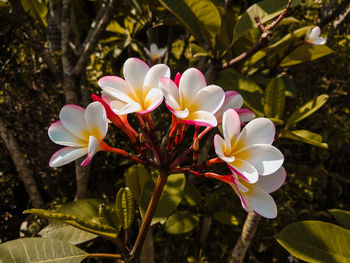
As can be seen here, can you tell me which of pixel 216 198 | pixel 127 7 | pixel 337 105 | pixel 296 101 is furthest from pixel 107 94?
pixel 337 105

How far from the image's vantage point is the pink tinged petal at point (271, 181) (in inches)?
21.9

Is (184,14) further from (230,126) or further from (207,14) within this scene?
(230,126)

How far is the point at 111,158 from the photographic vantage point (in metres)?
1.51

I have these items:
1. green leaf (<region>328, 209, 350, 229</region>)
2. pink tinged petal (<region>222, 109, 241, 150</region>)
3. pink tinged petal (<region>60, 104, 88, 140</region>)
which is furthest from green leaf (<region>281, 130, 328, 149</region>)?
pink tinged petal (<region>60, 104, 88, 140</region>)

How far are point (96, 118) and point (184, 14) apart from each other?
54cm

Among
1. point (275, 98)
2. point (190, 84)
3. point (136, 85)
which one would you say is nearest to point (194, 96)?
point (190, 84)

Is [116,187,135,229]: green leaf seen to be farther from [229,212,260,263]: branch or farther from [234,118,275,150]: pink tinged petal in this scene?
[229,212,260,263]: branch

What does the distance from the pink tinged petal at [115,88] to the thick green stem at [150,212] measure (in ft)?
0.59

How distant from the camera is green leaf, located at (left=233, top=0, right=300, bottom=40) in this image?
2.97 feet

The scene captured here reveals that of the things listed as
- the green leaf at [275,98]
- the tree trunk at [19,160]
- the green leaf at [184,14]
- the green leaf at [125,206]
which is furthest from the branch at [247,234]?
the tree trunk at [19,160]

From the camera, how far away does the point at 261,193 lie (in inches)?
21.5

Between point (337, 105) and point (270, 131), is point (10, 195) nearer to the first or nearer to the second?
point (270, 131)

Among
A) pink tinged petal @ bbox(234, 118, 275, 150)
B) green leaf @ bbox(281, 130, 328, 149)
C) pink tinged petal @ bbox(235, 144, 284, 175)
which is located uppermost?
pink tinged petal @ bbox(234, 118, 275, 150)

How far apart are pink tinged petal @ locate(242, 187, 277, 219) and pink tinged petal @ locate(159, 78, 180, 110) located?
0.22m
